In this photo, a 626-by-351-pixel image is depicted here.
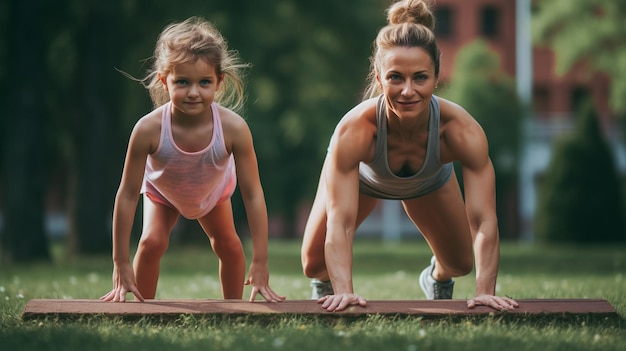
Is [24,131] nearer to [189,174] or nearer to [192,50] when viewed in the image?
[189,174]

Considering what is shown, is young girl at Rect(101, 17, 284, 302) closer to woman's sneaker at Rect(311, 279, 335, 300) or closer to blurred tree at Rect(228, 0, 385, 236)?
woman's sneaker at Rect(311, 279, 335, 300)

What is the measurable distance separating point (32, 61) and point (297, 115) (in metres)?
13.9

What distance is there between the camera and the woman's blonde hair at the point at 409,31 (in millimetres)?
5793

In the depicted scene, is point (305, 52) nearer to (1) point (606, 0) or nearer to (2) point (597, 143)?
(2) point (597, 143)

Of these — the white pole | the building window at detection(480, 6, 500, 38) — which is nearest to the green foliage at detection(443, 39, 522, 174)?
the white pole

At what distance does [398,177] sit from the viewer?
6336 mm

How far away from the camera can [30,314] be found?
18.3 ft

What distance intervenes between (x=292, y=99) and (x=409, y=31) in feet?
79.8

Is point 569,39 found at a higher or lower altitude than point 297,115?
higher

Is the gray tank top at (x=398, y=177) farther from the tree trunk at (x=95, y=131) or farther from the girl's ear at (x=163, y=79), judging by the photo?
the tree trunk at (x=95, y=131)

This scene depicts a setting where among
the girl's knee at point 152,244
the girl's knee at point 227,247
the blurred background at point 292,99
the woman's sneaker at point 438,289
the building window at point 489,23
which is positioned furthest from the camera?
the building window at point 489,23

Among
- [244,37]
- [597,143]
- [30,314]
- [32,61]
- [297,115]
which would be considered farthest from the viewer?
[297,115]

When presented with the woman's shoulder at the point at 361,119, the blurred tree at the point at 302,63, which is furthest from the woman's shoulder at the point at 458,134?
the blurred tree at the point at 302,63

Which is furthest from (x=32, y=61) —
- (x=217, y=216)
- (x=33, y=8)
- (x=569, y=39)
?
(x=569, y=39)
